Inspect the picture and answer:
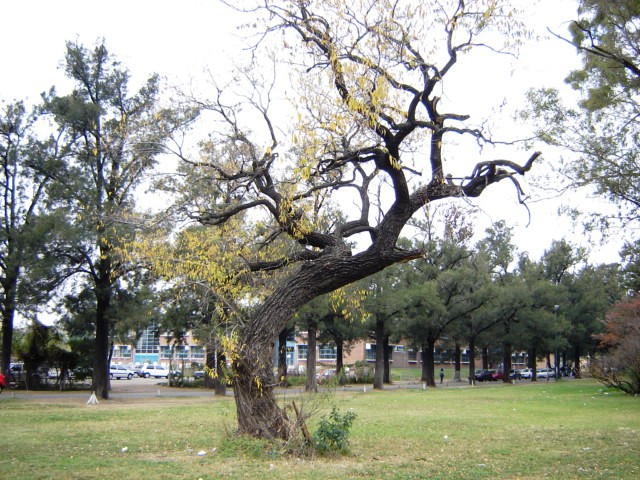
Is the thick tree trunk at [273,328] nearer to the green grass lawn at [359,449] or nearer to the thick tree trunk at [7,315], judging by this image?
the green grass lawn at [359,449]

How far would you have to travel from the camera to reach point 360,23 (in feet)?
31.2

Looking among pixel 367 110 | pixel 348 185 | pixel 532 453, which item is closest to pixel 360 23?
pixel 367 110

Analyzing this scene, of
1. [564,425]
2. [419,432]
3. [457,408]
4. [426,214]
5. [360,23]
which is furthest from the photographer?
[457,408]

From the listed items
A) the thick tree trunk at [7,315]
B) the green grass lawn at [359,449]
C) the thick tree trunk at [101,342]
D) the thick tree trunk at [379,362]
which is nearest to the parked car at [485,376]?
the thick tree trunk at [379,362]

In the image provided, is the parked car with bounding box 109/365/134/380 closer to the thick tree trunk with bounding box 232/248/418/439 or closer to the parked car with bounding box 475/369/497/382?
the parked car with bounding box 475/369/497/382

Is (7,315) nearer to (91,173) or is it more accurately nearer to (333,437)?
(91,173)

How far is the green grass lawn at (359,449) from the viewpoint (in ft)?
28.8

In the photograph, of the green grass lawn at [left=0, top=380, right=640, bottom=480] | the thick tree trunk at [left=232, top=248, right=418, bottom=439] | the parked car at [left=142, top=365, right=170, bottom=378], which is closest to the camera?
the green grass lawn at [left=0, top=380, right=640, bottom=480]

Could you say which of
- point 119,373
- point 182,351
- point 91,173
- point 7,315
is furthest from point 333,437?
point 119,373

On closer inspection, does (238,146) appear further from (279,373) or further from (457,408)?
(457,408)

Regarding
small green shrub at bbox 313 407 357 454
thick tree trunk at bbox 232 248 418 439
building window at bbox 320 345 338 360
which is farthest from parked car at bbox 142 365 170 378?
small green shrub at bbox 313 407 357 454

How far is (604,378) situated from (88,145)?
2841 cm

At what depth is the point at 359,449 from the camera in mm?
11227

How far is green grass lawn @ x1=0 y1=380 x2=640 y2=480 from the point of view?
878cm
